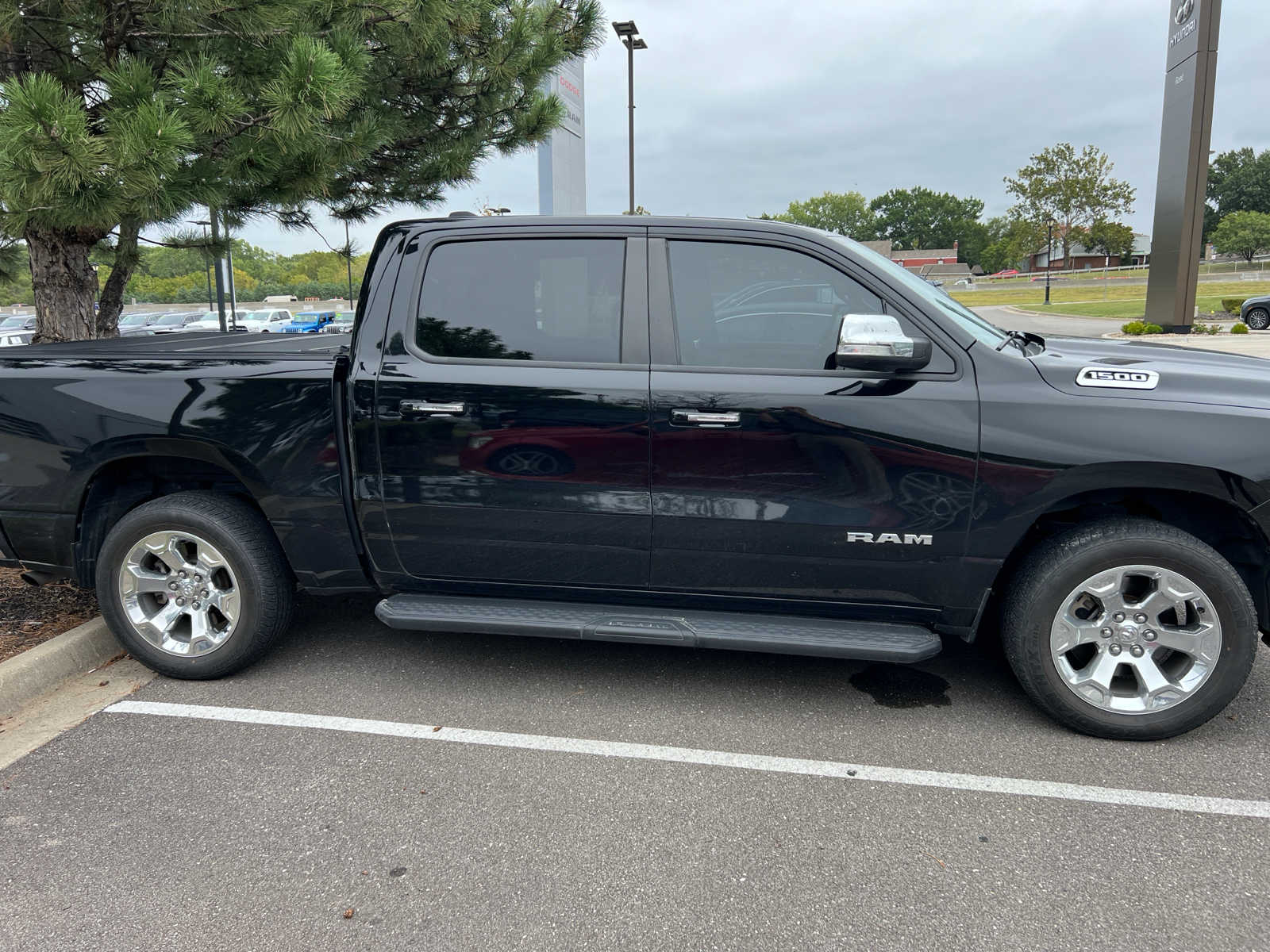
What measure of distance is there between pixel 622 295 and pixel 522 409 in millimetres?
601

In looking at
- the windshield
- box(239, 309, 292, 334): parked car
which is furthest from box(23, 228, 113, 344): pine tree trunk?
box(239, 309, 292, 334): parked car

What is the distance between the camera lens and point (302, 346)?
4023mm

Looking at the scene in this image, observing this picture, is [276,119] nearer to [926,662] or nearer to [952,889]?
[926,662]

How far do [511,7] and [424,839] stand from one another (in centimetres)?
536

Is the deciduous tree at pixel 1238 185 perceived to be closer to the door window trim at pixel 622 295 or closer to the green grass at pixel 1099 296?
the green grass at pixel 1099 296

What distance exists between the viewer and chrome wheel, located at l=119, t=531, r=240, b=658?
3.74m

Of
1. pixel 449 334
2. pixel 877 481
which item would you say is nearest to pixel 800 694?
pixel 877 481

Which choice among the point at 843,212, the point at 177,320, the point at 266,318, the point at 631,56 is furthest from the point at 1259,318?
the point at 843,212

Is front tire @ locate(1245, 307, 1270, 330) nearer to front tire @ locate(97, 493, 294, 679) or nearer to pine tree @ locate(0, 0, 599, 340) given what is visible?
pine tree @ locate(0, 0, 599, 340)

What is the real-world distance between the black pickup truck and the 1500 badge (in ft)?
0.04

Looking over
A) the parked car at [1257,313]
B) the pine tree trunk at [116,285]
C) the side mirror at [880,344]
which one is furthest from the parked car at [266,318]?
the side mirror at [880,344]

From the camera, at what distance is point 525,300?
3.55m

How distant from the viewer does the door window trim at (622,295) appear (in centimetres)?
342

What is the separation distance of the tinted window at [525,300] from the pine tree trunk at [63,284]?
322 centimetres
